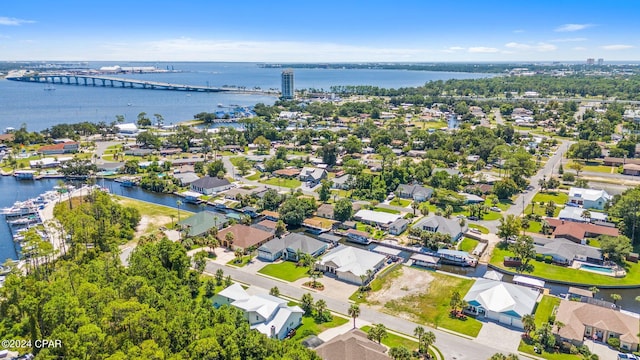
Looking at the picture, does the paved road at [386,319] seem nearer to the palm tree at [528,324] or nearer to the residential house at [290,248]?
the palm tree at [528,324]

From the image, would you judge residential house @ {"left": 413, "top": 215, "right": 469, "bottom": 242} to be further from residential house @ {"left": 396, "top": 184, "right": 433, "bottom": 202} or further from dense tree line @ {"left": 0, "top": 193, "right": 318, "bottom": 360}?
dense tree line @ {"left": 0, "top": 193, "right": 318, "bottom": 360}

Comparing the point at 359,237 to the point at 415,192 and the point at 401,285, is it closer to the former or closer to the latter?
the point at 401,285

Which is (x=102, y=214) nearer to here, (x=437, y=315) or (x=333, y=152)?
(x=437, y=315)

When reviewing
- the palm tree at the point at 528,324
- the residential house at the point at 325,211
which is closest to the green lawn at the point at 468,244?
the palm tree at the point at 528,324

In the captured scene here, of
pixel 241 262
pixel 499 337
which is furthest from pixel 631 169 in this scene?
pixel 241 262

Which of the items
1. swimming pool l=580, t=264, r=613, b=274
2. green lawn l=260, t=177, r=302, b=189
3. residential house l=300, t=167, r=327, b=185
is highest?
residential house l=300, t=167, r=327, b=185

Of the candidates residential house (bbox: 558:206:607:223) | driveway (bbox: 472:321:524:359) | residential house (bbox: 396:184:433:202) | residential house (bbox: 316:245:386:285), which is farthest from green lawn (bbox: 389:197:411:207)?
driveway (bbox: 472:321:524:359)
